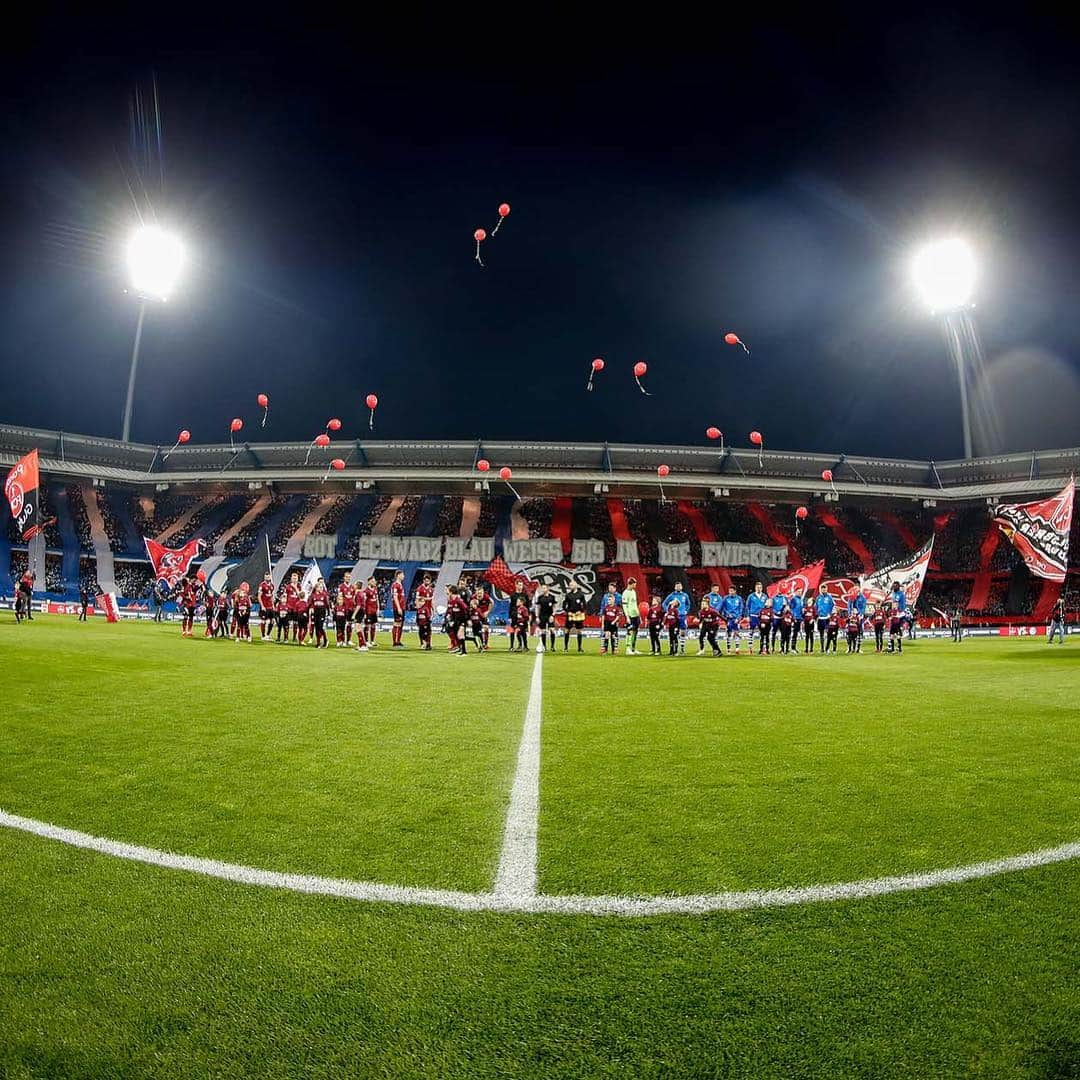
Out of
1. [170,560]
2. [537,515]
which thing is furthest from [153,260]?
[537,515]

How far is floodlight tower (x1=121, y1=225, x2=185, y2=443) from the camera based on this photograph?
135 ft

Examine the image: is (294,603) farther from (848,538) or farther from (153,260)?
(848,538)

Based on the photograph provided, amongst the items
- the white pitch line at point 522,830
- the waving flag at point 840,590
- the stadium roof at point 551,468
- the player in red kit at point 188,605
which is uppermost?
the stadium roof at point 551,468

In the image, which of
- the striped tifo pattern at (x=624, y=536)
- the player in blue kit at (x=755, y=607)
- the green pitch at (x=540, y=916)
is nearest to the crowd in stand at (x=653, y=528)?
the striped tifo pattern at (x=624, y=536)

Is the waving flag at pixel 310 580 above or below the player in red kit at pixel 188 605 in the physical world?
above

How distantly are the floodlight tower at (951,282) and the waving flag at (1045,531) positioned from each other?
20.6m

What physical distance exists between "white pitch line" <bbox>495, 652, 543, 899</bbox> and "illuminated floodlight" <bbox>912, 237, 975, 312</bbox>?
137 feet

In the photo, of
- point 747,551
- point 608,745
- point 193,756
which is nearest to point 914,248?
point 747,551

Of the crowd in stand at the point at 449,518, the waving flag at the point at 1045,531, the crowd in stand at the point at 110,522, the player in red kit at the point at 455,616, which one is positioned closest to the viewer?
A: the player in red kit at the point at 455,616

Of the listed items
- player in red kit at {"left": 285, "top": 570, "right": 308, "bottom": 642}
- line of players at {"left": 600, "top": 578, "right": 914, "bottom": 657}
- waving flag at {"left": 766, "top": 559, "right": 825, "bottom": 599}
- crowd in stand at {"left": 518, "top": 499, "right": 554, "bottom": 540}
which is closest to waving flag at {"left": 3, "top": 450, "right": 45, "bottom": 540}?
player in red kit at {"left": 285, "top": 570, "right": 308, "bottom": 642}

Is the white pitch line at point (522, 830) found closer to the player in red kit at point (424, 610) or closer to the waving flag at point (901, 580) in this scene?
the player in red kit at point (424, 610)

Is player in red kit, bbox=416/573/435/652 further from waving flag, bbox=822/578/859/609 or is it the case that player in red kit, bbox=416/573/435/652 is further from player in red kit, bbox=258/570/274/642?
waving flag, bbox=822/578/859/609

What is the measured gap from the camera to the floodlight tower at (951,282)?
120 feet

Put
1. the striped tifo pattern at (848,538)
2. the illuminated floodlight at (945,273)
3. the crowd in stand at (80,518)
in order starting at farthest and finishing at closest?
the striped tifo pattern at (848,538), the crowd in stand at (80,518), the illuminated floodlight at (945,273)
